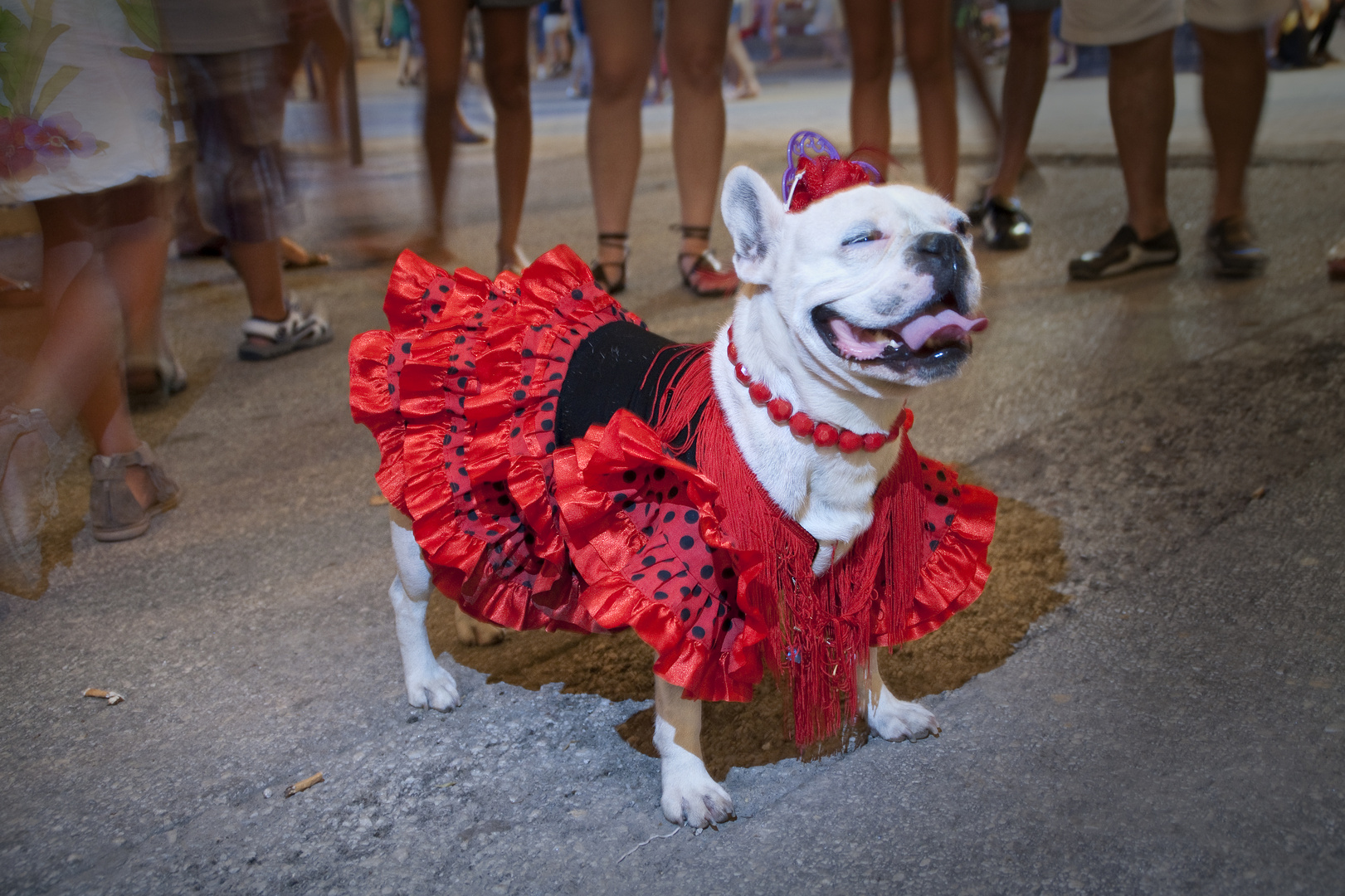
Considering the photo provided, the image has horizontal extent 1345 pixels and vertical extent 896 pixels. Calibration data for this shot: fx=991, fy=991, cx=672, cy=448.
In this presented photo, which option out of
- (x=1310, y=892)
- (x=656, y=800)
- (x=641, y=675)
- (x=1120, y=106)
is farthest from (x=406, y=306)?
(x=1120, y=106)

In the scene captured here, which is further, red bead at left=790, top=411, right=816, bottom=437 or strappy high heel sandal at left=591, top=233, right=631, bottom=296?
strappy high heel sandal at left=591, top=233, right=631, bottom=296

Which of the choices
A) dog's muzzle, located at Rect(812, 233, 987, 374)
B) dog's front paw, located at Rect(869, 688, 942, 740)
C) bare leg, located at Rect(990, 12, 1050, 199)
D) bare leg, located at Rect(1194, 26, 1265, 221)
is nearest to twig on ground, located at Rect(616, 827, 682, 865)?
dog's front paw, located at Rect(869, 688, 942, 740)

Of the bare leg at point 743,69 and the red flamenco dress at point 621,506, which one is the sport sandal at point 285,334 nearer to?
the red flamenco dress at point 621,506

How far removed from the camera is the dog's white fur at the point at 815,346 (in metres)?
1.34

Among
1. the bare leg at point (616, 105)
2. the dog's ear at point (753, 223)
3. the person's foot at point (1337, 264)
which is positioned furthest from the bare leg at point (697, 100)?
the dog's ear at point (753, 223)

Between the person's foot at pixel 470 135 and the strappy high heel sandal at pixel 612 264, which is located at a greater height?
the person's foot at pixel 470 135

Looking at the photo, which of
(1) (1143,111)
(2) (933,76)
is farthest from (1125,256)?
(2) (933,76)

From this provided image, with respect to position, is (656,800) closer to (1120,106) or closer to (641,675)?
(641,675)

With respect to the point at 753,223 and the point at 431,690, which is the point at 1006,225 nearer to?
the point at 753,223

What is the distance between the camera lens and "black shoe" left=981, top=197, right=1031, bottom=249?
434 centimetres

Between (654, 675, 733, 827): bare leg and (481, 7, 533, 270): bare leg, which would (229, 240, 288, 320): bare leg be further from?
(654, 675, 733, 827): bare leg

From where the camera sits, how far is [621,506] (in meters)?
1.50

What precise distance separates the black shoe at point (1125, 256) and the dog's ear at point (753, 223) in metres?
2.80

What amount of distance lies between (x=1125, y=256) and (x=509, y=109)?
246 cm
